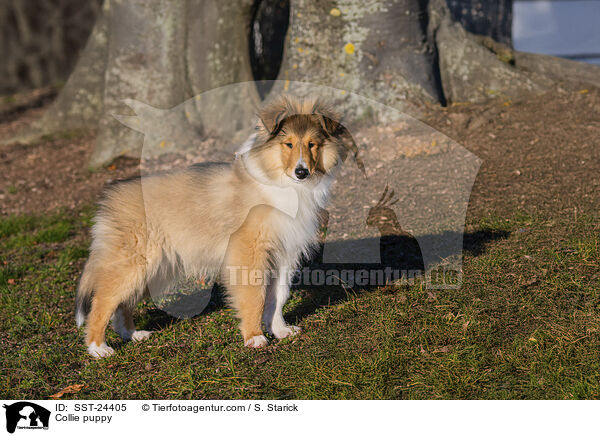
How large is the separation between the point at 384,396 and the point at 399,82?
5362 millimetres

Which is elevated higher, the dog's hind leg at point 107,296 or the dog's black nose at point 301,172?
the dog's black nose at point 301,172

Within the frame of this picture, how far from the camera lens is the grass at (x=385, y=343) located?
403 centimetres

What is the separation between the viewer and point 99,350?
4793 mm

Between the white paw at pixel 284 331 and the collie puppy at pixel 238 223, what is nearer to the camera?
the collie puppy at pixel 238 223

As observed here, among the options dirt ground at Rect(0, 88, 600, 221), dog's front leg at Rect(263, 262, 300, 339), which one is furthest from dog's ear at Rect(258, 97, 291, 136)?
dirt ground at Rect(0, 88, 600, 221)

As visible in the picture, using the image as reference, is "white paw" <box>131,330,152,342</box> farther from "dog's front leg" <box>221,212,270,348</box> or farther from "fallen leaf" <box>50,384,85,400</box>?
"dog's front leg" <box>221,212,270,348</box>

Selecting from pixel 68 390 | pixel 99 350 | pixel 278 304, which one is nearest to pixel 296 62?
pixel 278 304

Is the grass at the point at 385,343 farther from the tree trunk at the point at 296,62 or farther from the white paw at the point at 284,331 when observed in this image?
the tree trunk at the point at 296,62

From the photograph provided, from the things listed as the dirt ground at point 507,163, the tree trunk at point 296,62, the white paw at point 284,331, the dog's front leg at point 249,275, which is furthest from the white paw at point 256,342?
the tree trunk at point 296,62
